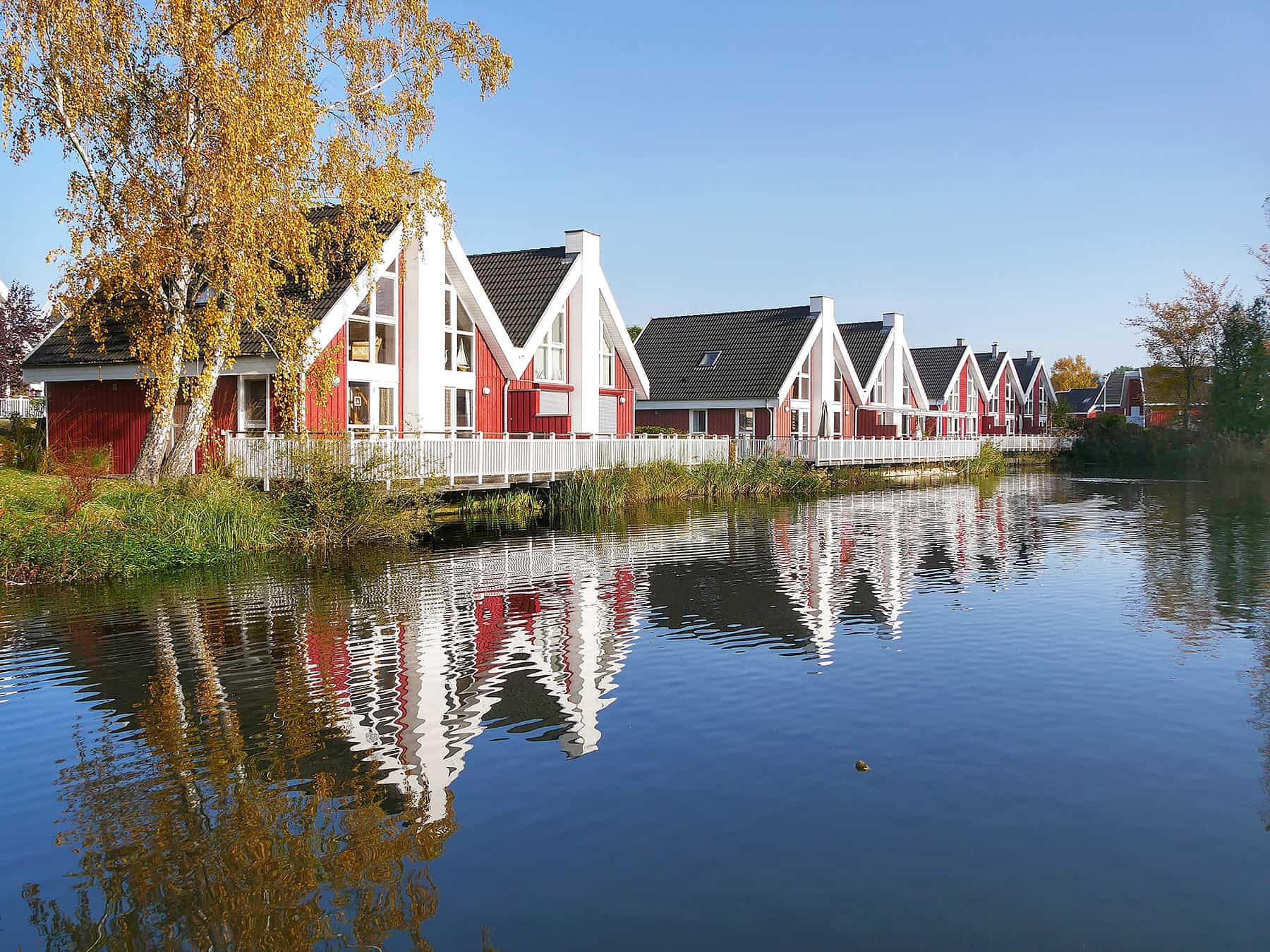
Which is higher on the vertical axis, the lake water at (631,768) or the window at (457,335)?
the window at (457,335)

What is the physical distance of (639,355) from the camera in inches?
1873

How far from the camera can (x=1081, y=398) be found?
104125 millimetres

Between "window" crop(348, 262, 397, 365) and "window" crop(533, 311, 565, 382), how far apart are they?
21.6ft

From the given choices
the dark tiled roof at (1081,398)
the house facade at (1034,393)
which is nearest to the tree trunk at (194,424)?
the house facade at (1034,393)

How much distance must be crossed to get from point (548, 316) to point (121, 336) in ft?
37.2

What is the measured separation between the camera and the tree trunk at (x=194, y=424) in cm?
2005

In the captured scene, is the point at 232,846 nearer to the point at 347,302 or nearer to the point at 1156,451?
the point at 347,302

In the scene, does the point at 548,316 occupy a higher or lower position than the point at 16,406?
higher

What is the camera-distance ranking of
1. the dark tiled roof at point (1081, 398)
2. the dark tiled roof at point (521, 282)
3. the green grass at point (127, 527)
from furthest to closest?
1. the dark tiled roof at point (1081, 398)
2. the dark tiled roof at point (521, 282)
3. the green grass at point (127, 527)

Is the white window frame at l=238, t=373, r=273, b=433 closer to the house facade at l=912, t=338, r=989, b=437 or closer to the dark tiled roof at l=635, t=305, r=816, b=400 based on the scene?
the dark tiled roof at l=635, t=305, r=816, b=400

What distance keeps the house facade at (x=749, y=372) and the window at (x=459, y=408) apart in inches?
558

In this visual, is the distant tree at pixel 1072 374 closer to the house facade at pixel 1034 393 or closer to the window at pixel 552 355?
the house facade at pixel 1034 393

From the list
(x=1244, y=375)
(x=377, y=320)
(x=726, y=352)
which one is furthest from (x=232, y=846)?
(x=1244, y=375)

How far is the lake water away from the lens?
17.2 feet
